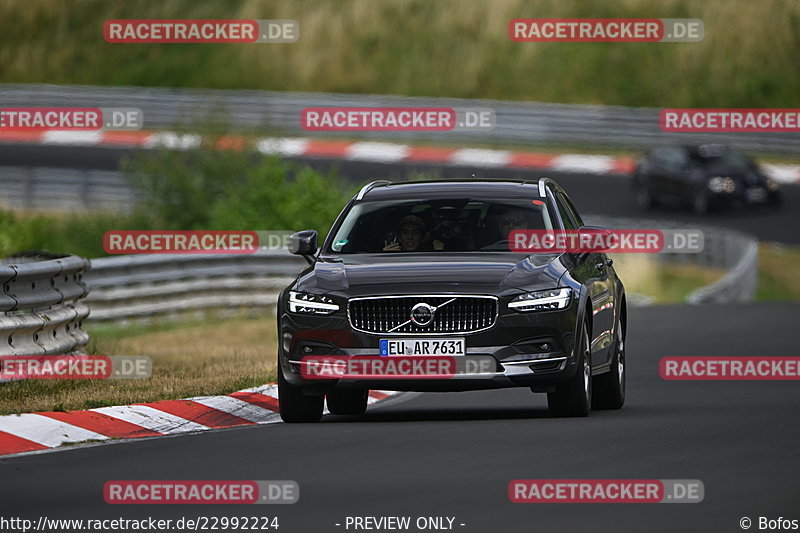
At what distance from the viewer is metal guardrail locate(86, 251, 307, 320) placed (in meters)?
25.1

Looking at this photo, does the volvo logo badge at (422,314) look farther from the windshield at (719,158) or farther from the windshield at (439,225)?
the windshield at (719,158)

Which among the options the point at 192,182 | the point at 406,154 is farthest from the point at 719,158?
the point at 192,182

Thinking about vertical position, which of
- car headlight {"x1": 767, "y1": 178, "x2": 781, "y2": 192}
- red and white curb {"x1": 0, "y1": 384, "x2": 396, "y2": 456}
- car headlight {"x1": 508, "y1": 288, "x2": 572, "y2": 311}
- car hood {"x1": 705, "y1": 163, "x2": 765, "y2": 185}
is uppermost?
car hood {"x1": 705, "y1": 163, "x2": 765, "y2": 185}

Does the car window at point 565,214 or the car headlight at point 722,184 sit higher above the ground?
the car headlight at point 722,184

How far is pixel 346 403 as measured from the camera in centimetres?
1455

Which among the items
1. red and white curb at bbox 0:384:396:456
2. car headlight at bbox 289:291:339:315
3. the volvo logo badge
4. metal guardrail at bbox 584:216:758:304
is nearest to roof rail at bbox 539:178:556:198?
the volvo logo badge

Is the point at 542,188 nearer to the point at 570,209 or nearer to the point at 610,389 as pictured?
the point at 570,209

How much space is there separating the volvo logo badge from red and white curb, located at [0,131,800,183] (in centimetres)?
3043

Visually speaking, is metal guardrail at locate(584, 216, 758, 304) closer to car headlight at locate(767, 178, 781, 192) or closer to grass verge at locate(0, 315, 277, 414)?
car headlight at locate(767, 178, 781, 192)

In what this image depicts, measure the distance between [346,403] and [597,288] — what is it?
2.01 metres

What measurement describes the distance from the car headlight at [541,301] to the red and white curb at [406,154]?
99.6 feet

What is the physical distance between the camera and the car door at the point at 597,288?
14008 mm

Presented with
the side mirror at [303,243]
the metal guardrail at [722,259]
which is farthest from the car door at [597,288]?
the metal guardrail at [722,259]

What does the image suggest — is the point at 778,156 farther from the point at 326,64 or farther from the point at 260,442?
the point at 260,442
